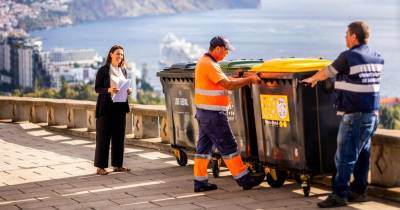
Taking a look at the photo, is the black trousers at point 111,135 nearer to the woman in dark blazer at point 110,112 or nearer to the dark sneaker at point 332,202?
the woman in dark blazer at point 110,112

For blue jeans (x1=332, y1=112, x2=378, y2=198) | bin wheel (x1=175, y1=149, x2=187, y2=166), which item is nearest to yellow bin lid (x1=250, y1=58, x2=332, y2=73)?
blue jeans (x1=332, y1=112, x2=378, y2=198)

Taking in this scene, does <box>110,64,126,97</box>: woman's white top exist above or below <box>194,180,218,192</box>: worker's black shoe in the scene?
above

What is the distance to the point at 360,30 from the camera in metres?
7.21

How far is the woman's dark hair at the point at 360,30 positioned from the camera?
7.20 meters

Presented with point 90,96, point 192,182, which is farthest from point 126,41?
point 192,182

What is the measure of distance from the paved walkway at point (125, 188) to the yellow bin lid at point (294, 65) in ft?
3.93

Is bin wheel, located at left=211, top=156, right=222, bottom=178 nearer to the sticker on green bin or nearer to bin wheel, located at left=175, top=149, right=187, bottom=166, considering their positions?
bin wheel, located at left=175, top=149, right=187, bottom=166

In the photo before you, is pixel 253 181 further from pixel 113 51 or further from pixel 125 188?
pixel 113 51

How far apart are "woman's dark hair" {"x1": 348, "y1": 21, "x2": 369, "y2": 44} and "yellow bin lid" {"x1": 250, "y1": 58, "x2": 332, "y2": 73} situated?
2.62 ft

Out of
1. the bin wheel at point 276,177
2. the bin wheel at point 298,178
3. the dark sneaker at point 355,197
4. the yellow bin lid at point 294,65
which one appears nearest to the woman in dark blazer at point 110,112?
the yellow bin lid at point 294,65

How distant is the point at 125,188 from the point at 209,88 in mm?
1531

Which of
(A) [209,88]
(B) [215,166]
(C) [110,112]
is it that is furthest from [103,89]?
(A) [209,88]

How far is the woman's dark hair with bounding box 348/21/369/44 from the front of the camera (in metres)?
7.20

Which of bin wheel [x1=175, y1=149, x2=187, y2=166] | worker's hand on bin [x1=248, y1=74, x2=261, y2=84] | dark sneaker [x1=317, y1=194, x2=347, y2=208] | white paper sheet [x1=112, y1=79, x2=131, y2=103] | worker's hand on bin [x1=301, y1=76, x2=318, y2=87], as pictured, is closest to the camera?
dark sneaker [x1=317, y1=194, x2=347, y2=208]
